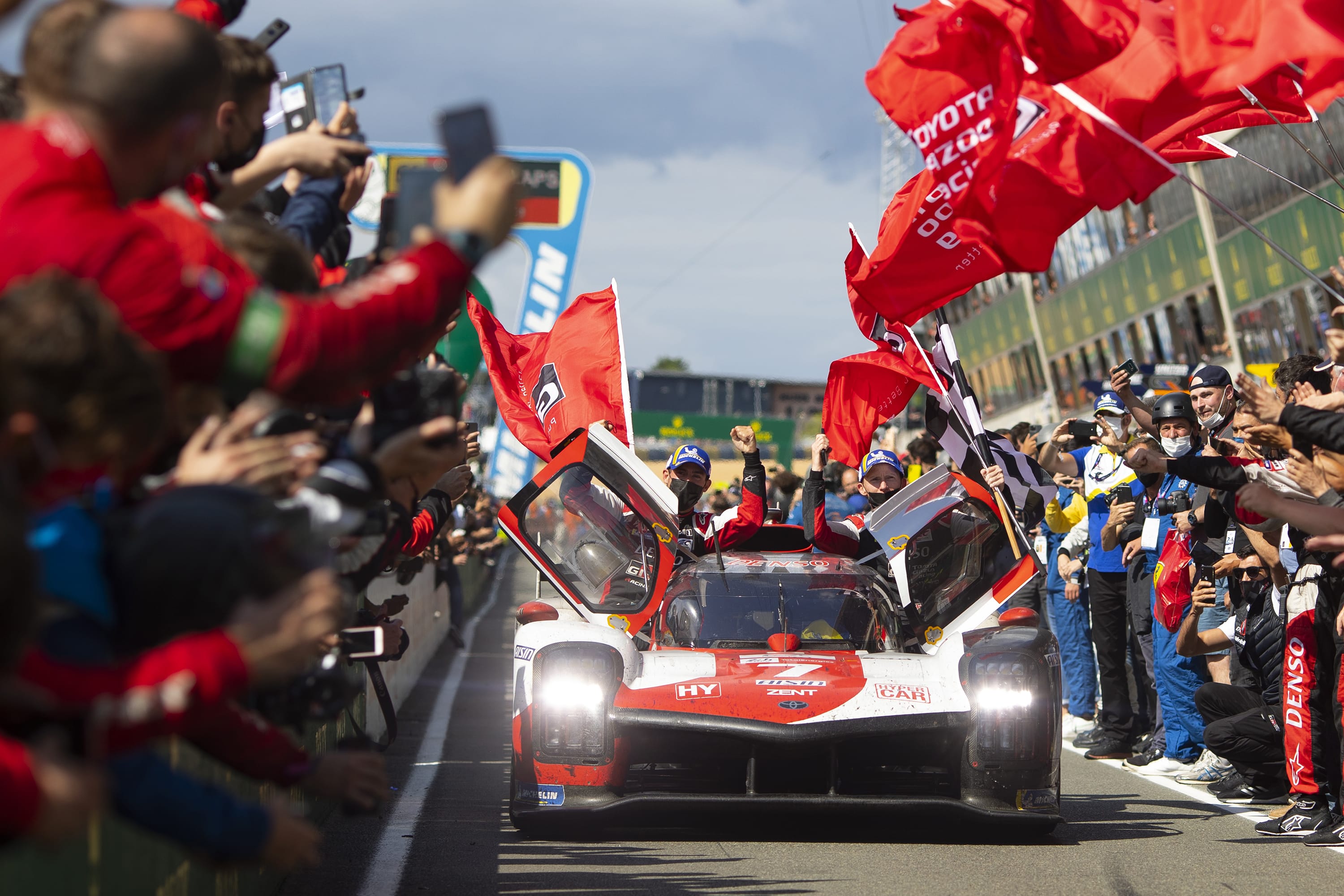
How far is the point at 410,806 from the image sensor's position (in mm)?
8719

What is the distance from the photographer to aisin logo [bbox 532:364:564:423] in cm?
1136

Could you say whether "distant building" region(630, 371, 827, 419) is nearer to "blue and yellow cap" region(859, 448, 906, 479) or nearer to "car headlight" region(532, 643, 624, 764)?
"blue and yellow cap" region(859, 448, 906, 479)

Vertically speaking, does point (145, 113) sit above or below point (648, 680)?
above

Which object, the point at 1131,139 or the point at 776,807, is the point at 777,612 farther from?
the point at 1131,139

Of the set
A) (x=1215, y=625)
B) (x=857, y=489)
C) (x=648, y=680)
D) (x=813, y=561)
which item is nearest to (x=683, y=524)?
(x=813, y=561)

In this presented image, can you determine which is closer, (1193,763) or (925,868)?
(925,868)

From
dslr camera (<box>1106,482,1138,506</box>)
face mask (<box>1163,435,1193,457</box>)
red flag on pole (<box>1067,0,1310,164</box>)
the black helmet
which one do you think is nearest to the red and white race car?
face mask (<box>1163,435,1193,457</box>)

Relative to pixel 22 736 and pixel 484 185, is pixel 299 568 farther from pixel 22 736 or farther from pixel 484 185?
pixel 484 185

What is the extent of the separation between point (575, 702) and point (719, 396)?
56755mm

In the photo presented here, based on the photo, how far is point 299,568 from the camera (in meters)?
2.87

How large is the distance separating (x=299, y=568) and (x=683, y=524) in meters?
7.13

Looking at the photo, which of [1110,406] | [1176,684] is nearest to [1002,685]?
[1176,684]

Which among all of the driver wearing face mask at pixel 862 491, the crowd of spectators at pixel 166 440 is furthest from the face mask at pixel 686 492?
the crowd of spectators at pixel 166 440

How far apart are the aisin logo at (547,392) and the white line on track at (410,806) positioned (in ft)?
8.35
